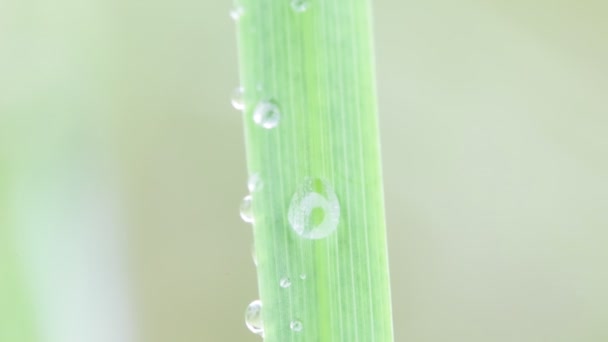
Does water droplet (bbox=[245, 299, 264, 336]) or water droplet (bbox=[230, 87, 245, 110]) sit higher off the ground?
water droplet (bbox=[230, 87, 245, 110])

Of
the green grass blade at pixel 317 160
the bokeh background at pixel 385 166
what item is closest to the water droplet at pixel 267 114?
the green grass blade at pixel 317 160

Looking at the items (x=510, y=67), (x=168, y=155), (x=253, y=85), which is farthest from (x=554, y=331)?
(x=253, y=85)

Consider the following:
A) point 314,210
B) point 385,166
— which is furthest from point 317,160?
point 385,166

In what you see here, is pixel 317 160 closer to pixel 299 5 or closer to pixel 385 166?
pixel 299 5

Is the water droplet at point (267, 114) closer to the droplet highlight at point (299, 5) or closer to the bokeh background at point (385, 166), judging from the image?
the droplet highlight at point (299, 5)

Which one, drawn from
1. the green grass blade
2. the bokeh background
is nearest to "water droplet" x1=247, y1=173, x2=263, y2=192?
the green grass blade

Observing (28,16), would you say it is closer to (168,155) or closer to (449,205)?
(168,155)

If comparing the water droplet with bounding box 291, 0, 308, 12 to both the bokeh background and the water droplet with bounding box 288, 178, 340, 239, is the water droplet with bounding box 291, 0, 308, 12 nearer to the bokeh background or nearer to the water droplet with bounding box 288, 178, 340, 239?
the water droplet with bounding box 288, 178, 340, 239
